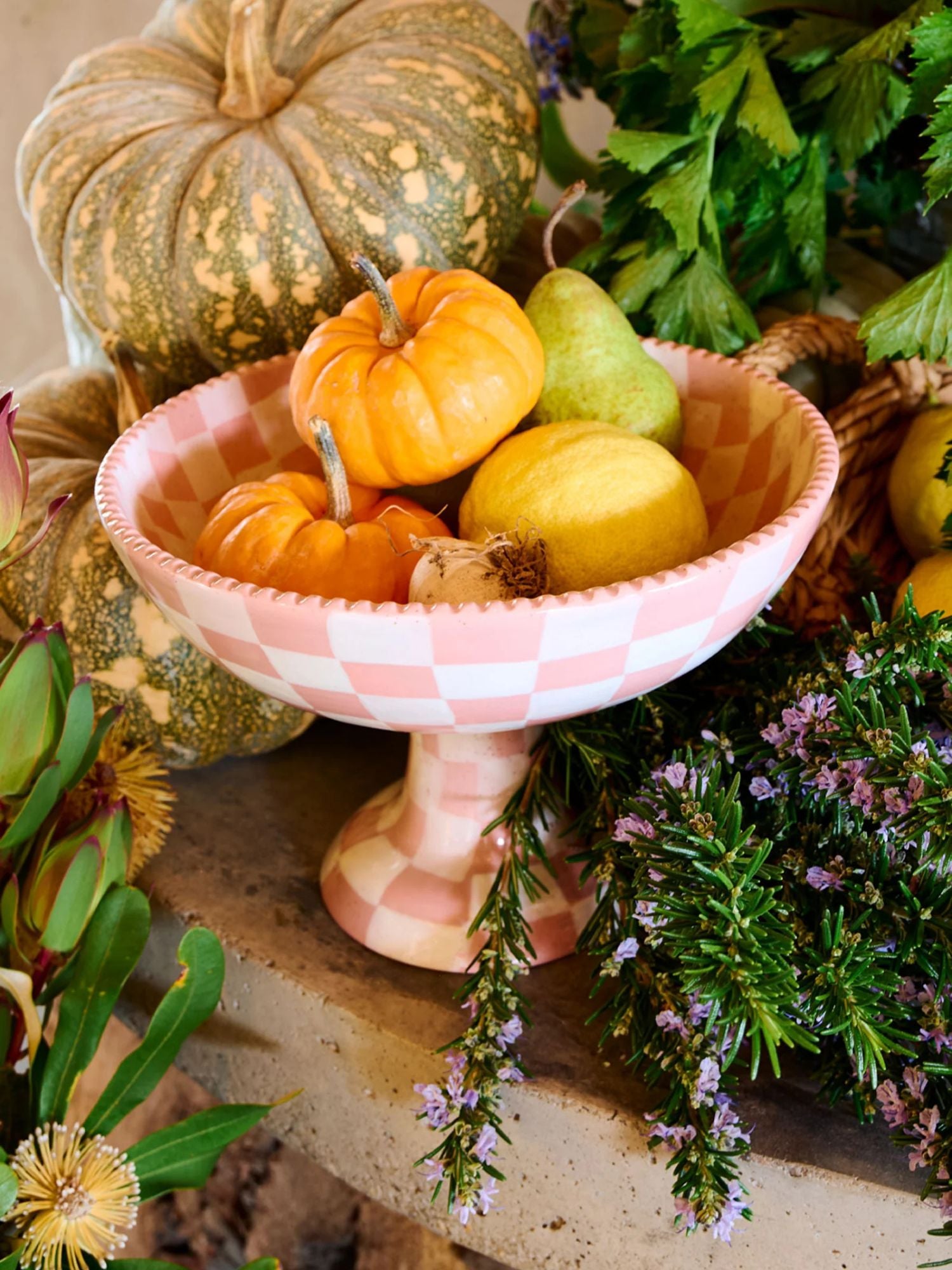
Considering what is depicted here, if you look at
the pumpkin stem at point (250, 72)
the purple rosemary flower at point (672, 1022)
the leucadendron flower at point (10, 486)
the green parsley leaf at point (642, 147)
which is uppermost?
the pumpkin stem at point (250, 72)

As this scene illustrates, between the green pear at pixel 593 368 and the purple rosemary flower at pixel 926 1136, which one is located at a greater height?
the green pear at pixel 593 368

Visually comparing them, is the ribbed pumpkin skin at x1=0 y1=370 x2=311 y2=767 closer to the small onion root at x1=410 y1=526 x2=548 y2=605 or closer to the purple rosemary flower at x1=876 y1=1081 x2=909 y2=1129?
the small onion root at x1=410 y1=526 x2=548 y2=605

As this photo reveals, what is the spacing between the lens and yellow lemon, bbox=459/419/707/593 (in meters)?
0.48

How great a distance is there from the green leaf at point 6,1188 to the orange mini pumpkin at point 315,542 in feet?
0.87

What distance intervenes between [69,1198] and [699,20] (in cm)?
69

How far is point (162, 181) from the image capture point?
71cm

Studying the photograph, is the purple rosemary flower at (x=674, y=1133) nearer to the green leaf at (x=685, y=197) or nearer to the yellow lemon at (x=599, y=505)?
the yellow lemon at (x=599, y=505)

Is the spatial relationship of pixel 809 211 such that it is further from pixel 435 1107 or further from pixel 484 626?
pixel 435 1107

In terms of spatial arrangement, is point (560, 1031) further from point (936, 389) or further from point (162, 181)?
point (162, 181)

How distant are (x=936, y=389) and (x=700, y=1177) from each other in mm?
450

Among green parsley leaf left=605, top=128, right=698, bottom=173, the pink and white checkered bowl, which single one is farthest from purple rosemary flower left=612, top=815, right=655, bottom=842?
green parsley leaf left=605, top=128, right=698, bottom=173

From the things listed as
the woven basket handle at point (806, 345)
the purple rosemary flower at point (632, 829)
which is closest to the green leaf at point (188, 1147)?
the purple rosemary flower at point (632, 829)

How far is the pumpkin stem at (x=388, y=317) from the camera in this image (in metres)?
0.52

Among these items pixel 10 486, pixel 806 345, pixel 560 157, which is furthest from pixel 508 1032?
pixel 560 157
